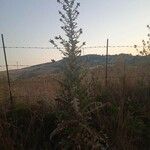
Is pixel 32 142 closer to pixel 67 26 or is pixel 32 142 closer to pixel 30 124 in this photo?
pixel 30 124

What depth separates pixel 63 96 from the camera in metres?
8.47

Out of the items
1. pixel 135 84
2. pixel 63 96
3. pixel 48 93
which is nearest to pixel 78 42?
pixel 63 96

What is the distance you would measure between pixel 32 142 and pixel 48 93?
276 centimetres

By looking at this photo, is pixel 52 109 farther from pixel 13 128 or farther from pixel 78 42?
pixel 78 42

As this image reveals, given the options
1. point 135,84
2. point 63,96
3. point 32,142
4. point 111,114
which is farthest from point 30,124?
point 135,84

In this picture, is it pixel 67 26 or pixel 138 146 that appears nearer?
pixel 67 26

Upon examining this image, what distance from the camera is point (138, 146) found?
9.35m

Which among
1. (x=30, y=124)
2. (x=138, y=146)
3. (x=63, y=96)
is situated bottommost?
(x=138, y=146)

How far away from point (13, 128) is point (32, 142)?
0.53 meters

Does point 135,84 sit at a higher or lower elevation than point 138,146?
higher

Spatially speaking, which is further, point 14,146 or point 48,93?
point 48,93

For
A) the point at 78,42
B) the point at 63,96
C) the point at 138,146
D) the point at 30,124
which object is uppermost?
the point at 78,42

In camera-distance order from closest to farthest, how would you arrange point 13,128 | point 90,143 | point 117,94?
1. point 90,143
2. point 13,128
3. point 117,94

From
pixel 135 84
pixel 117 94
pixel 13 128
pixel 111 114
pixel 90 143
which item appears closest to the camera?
pixel 90 143
